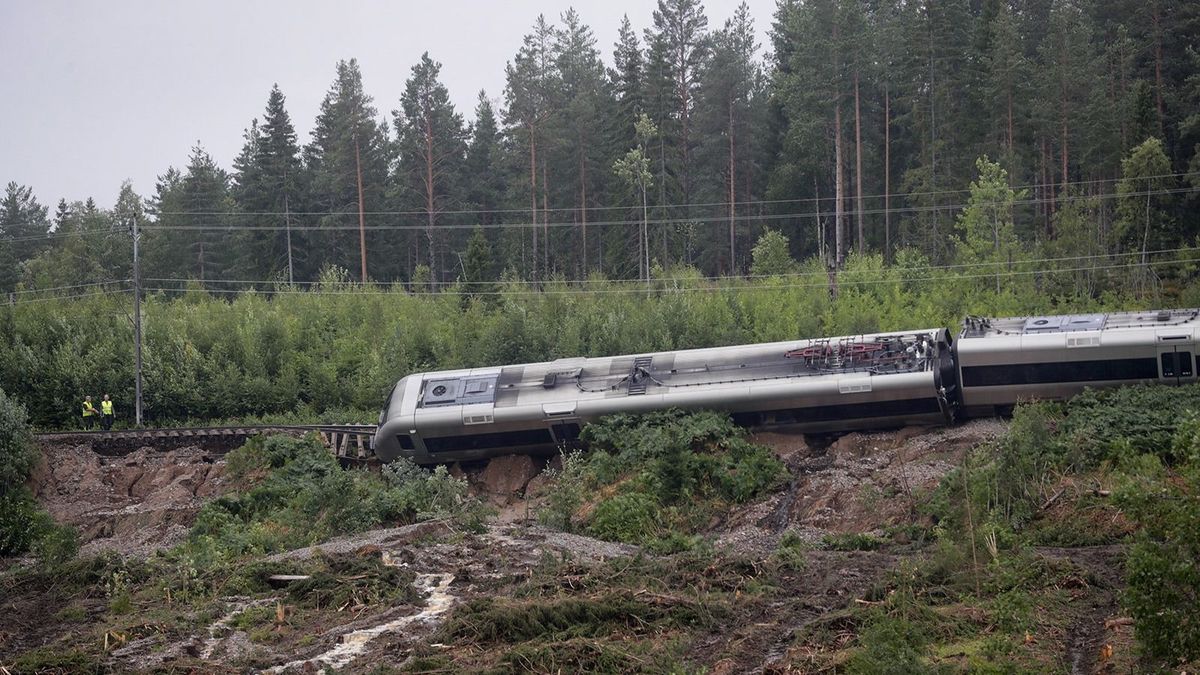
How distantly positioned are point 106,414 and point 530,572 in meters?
24.7

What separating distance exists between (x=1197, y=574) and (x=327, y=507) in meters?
19.3

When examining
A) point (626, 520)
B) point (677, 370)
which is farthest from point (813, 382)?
point (626, 520)

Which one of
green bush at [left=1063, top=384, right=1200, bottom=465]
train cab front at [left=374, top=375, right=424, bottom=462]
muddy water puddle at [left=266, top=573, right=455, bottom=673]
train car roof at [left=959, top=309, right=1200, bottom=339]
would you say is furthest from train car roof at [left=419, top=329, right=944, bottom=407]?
muddy water puddle at [left=266, top=573, right=455, bottom=673]

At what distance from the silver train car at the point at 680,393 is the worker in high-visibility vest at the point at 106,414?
12.4 m

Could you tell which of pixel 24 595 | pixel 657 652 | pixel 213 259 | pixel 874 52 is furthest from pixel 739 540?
pixel 213 259

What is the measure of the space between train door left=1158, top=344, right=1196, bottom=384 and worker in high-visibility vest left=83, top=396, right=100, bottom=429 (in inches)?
Result: 1264

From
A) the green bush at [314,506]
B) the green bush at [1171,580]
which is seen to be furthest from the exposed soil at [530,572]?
the green bush at [1171,580]

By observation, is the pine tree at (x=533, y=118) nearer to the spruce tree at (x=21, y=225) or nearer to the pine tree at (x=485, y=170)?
the pine tree at (x=485, y=170)

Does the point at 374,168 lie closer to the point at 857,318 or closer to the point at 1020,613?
the point at 857,318

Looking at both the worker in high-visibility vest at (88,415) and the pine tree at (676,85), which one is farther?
the pine tree at (676,85)

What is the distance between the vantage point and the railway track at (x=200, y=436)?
36562 mm

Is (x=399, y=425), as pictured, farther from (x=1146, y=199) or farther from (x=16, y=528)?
(x=1146, y=199)

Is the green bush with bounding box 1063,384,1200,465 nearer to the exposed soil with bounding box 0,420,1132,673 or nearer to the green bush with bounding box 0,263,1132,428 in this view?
the exposed soil with bounding box 0,420,1132,673

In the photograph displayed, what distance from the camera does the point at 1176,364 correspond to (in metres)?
28.0
